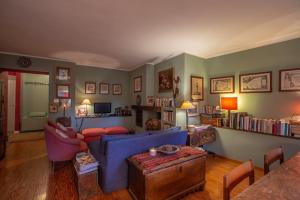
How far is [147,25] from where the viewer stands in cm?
241

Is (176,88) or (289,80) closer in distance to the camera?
(289,80)

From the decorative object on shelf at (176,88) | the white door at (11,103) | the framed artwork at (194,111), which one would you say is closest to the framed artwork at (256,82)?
the framed artwork at (194,111)

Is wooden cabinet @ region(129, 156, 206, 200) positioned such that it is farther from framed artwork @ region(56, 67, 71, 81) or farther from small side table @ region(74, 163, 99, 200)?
framed artwork @ region(56, 67, 71, 81)

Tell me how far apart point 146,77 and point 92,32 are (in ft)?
8.00

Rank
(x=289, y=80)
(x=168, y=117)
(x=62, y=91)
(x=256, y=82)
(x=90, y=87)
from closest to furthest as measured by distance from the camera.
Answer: (x=289, y=80), (x=256, y=82), (x=168, y=117), (x=62, y=91), (x=90, y=87)

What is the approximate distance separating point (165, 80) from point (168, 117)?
112 centimetres

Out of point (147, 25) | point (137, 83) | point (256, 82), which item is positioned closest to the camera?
point (147, 25)

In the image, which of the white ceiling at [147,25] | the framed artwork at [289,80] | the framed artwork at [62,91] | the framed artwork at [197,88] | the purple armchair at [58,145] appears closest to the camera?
the white ceiling at [147,25]

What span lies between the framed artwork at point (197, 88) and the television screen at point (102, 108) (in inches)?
127

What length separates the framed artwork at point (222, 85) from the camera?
136 inches

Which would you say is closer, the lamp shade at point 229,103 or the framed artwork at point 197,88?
the lamp shade at point 229,103

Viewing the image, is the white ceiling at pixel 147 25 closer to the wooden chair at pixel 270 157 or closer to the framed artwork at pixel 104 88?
the wooden chair at pixel 270 157

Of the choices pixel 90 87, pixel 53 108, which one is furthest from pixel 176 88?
pixel 53 108

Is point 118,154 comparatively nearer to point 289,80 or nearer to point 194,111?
point 194,111
